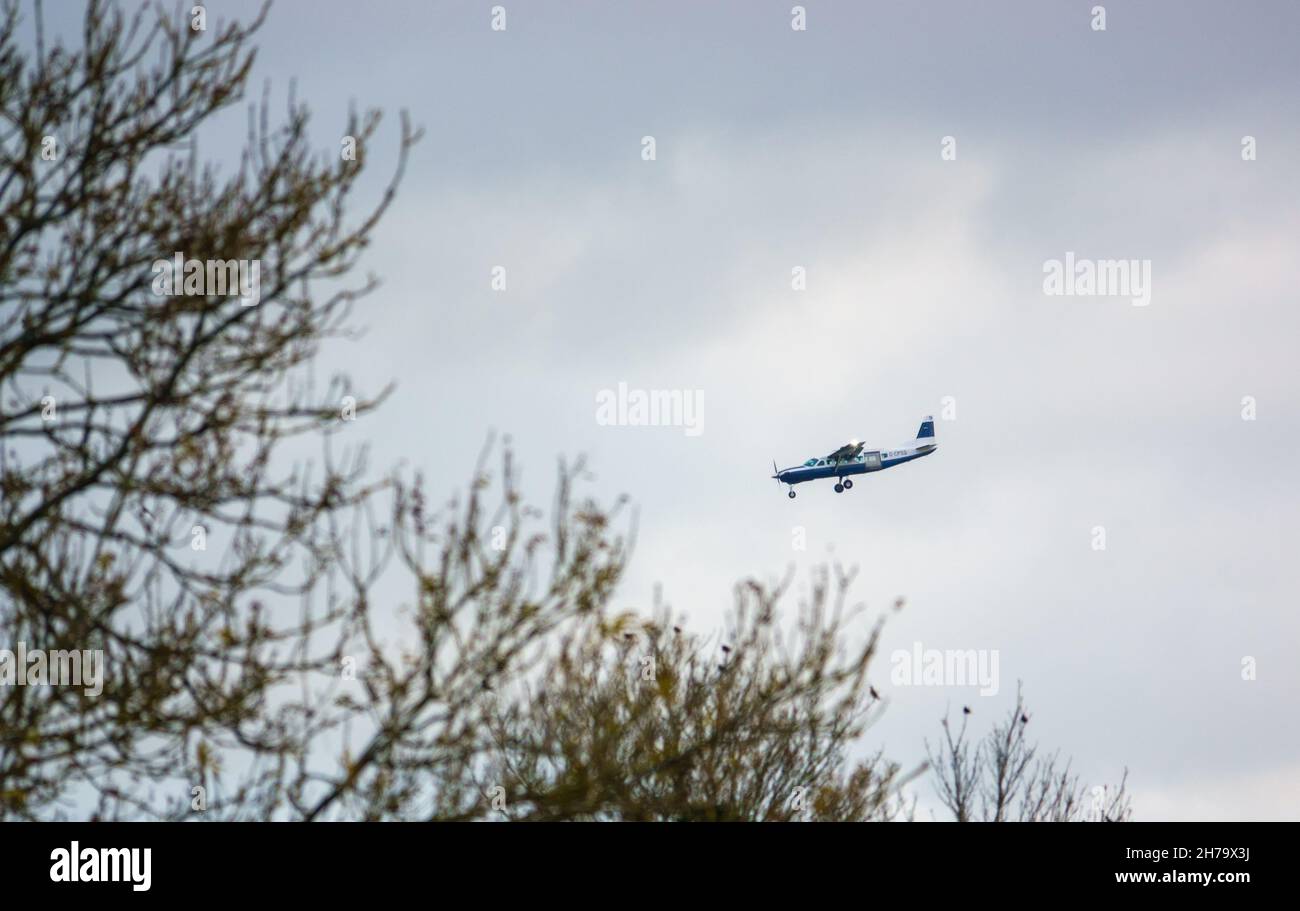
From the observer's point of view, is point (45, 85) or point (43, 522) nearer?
point (43, 522)

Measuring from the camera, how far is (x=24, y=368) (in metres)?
12.1

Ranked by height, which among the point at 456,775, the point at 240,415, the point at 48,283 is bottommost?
the point at 456,775
